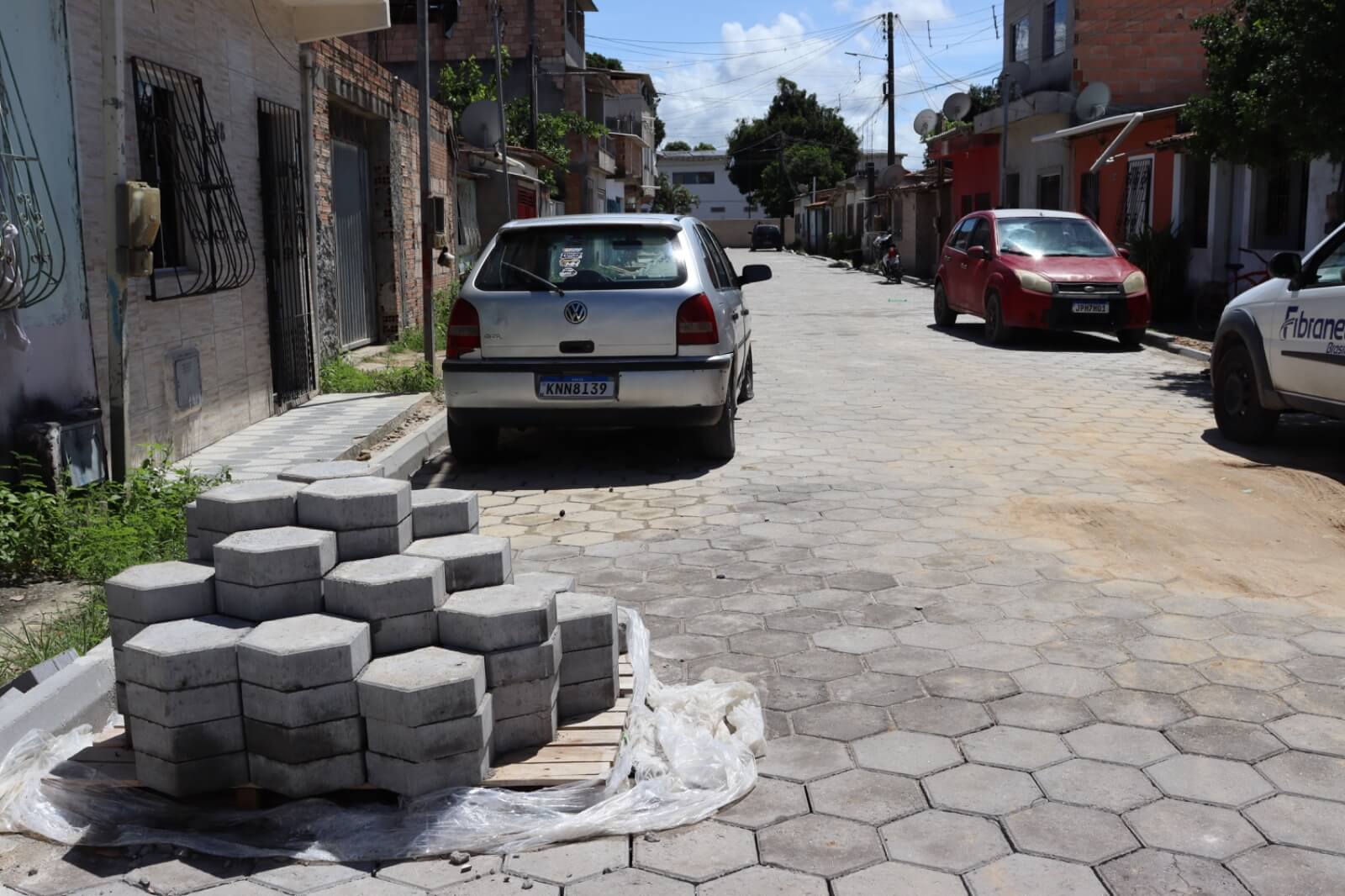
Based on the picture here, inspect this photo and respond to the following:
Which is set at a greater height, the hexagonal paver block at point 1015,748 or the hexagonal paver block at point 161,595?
the hexagonal paver block at point 161,595

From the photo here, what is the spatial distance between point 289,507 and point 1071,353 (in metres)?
12.8

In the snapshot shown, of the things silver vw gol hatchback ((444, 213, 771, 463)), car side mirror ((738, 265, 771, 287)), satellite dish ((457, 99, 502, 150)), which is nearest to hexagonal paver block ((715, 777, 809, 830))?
silver vw gol hatchback ((444, 213, 771, 463))

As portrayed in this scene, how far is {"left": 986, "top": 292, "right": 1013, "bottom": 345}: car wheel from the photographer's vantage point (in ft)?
52.1

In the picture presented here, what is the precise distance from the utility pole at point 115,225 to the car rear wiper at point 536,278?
235 cm

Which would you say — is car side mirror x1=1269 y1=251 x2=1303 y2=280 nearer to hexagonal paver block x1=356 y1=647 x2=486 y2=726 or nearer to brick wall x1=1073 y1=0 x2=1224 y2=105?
hexagonal paver block x1=356 y1=647 x2=486 y2=726

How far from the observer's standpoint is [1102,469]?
7.98 m

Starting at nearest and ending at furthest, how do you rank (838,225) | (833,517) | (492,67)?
(833,517) → (492,67) → (838,225)

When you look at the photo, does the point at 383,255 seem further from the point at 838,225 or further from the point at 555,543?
the point at 838,225

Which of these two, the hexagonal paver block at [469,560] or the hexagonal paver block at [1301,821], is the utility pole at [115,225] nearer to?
the hexagonal paver block at [469,560]

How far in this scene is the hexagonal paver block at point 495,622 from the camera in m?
3.53

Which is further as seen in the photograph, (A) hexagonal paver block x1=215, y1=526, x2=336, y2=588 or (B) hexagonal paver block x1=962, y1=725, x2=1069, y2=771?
(B) hexagonal paver block x1=962, y1=725, x2=1069, y2=771

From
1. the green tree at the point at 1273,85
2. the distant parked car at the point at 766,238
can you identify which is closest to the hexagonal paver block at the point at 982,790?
the green tree at the point at 1273,85

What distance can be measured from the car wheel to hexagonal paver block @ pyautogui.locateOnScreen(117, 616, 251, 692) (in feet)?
44.7

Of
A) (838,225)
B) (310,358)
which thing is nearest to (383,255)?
(310,358)
